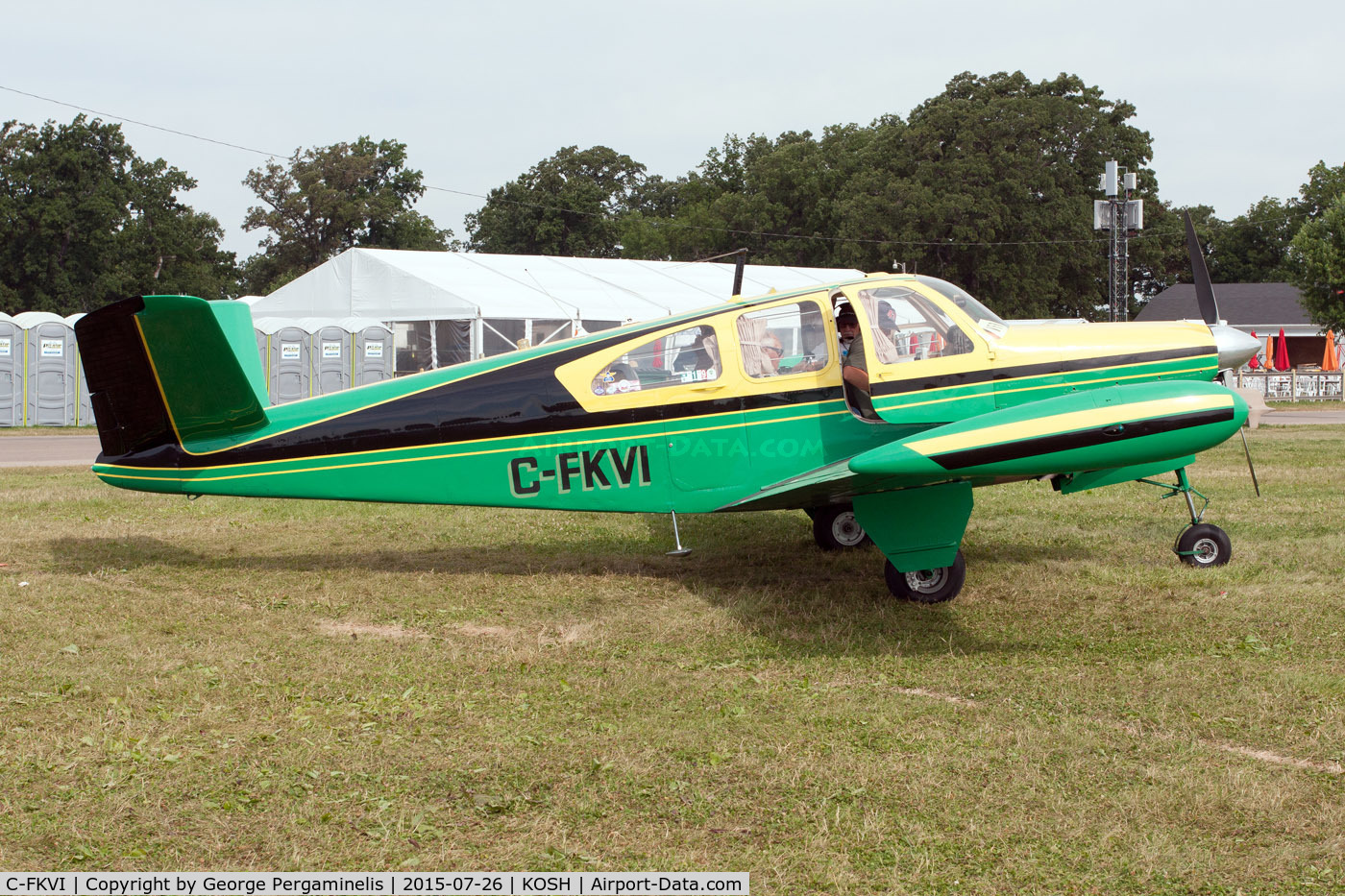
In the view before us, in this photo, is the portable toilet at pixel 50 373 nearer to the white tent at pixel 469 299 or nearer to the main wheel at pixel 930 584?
the white tent at pixel 469 299

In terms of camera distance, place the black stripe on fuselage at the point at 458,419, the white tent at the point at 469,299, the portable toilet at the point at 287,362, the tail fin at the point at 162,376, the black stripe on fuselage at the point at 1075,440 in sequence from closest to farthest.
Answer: the black stripe on fuselage at the point at 1075,440 → the tail fin at the point at 162,376 → the black stripe on fuselage at the point at 458,419 → the portable toilet at the point at 287,362 → the white tent at the point at 469,299

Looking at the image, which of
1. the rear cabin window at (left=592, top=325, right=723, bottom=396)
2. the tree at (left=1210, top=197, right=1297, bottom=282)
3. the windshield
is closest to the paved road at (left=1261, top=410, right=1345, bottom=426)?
the windshield

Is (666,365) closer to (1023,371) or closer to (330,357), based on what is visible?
(1023,371)

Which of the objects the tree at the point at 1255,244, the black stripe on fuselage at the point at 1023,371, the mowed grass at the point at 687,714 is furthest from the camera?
the tree at the point at 1255,244

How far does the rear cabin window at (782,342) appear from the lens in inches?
308

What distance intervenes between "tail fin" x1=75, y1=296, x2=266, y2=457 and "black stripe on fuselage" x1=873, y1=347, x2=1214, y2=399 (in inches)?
190

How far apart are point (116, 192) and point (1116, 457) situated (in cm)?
6065

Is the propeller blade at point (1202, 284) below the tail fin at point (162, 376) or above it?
above

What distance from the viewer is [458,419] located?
8.12 meters

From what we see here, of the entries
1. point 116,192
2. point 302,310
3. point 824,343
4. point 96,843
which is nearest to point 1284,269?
point 302,310

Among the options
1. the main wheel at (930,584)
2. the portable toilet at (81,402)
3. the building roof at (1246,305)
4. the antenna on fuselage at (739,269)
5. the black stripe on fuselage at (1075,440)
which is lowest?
the main wheel at (930,584)

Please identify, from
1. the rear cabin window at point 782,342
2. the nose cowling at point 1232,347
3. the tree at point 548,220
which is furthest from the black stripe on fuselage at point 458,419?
the tree at point 548,220

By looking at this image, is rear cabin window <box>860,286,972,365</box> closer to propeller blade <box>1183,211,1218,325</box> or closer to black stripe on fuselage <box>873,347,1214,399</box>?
black stripe on fuselage <box>873,347,1214,399</box>

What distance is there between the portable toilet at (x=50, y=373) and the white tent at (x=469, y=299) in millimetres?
7317
